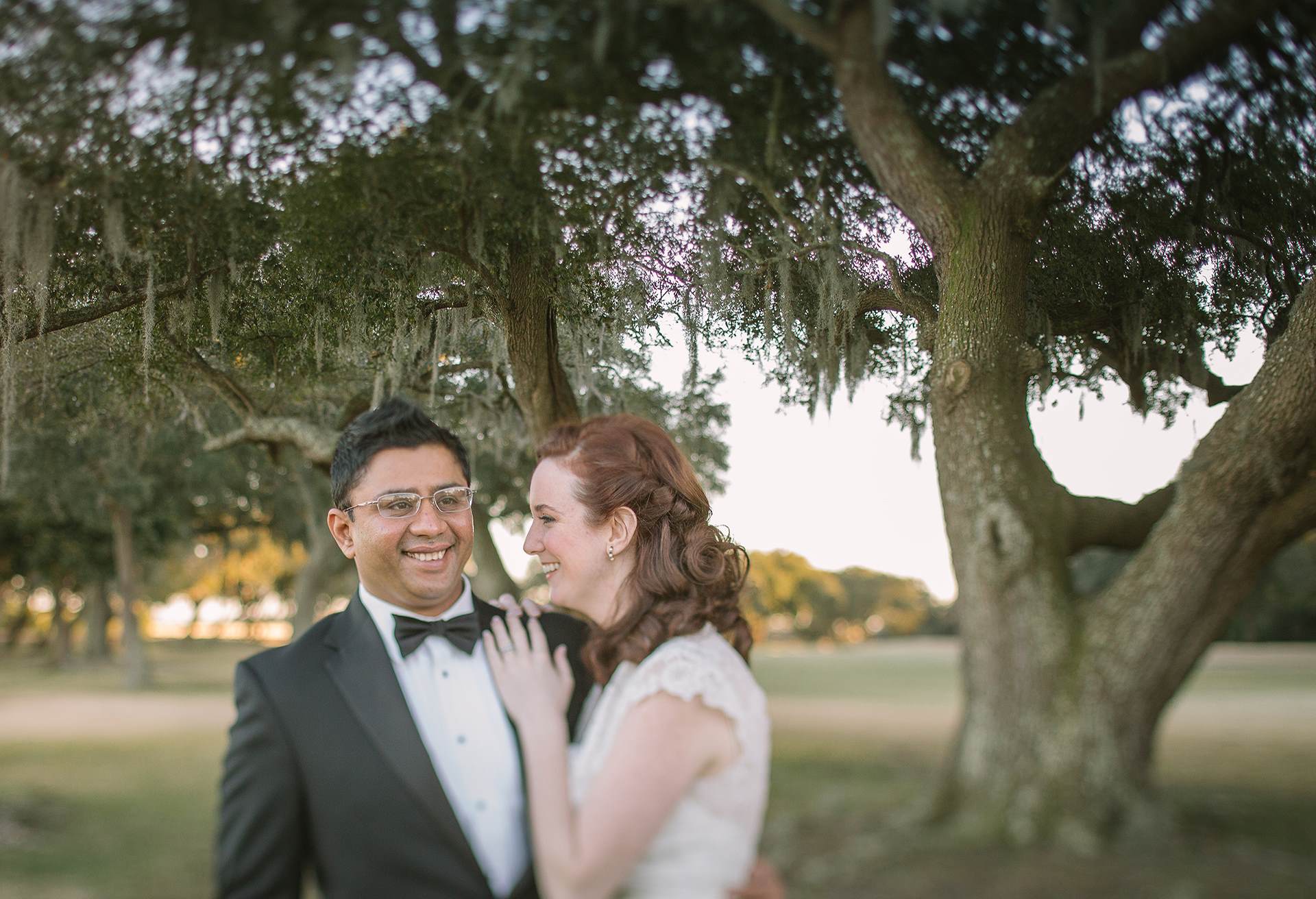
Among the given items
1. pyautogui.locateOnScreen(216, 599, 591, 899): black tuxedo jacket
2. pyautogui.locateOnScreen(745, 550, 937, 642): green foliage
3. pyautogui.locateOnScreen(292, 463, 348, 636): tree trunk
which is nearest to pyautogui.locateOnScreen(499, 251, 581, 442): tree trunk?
pyautogui.locateOnScreen(216, 599, 591, 899): black tuxedo jacket

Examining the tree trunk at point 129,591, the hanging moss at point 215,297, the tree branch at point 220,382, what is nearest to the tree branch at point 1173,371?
Result: the hanging moss at point 215,297

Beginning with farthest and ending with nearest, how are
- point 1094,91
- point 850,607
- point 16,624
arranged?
1. point 850,607
2. point 16,624
3. point 1094,91

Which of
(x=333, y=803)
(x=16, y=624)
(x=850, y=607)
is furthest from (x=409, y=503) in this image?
(x=850, y=607)

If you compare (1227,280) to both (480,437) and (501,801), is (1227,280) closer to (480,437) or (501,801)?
(501,801)

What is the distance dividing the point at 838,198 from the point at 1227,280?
1855 mm

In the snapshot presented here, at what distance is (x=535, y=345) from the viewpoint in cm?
514

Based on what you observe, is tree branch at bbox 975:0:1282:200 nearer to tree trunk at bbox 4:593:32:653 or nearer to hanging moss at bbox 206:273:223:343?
hanging moss at bbox 206:273:223:343

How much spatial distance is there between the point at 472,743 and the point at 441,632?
30cm

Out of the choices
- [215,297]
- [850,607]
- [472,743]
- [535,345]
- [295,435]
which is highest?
[215,297]

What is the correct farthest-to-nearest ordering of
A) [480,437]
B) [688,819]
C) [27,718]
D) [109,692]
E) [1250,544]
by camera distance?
[109,692], [27,718], [480,437], [1250,544], [688,819]

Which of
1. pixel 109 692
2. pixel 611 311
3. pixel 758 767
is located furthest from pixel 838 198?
pixel 109 692

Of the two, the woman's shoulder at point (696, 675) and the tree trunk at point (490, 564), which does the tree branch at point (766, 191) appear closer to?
the woman's shoulder at point (696, 675)

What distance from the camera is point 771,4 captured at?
9.70 ft

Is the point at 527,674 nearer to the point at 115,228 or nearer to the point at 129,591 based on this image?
the point at 115,228
